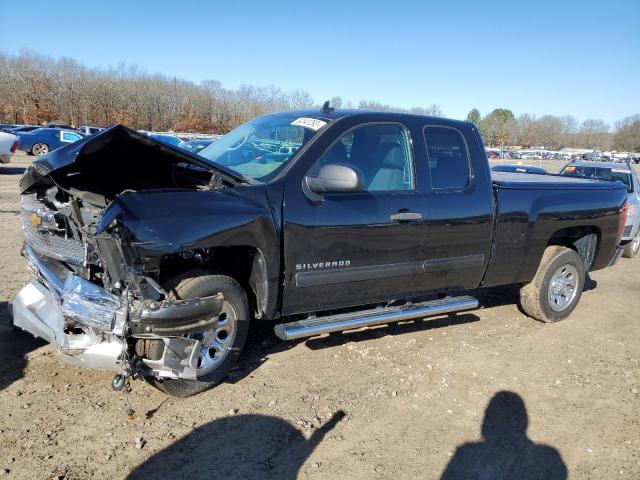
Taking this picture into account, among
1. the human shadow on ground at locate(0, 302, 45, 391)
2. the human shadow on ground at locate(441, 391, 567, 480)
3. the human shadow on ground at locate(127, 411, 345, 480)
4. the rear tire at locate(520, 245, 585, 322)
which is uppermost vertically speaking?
the rear tire at locate(520, 245, 585, 322)

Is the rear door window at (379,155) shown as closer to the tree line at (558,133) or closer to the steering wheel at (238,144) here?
the steering wheel at (238,144)

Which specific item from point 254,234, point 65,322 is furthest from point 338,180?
point 65,322

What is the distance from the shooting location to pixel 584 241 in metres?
6.09

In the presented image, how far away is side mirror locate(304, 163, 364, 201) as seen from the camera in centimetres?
365

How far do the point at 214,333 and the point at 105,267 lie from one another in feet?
2.85

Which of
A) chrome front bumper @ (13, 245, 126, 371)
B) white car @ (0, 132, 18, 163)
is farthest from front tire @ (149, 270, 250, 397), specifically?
white car @ (0, 132, 18, 163)

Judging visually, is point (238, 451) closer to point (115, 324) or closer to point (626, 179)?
point (115, 324)

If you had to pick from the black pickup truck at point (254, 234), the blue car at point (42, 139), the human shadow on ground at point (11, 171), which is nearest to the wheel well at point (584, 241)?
the black pickup truck at point (254, 234)

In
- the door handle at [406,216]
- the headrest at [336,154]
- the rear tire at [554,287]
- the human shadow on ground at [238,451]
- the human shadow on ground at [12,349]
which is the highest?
the headrest at [336,154]

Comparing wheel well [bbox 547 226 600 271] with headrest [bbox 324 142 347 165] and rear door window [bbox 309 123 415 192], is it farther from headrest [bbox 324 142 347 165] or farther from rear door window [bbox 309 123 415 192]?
headrest [bbox 324 142 347 165]

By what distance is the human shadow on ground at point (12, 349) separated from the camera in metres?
3.76

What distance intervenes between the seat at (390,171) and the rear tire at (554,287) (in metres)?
2.29

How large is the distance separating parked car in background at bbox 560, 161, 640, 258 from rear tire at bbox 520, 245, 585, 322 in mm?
3637

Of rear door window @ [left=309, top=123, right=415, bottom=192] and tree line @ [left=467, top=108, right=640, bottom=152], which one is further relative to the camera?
tree line @ [left=467, top=108, right=640, bottom=152]
